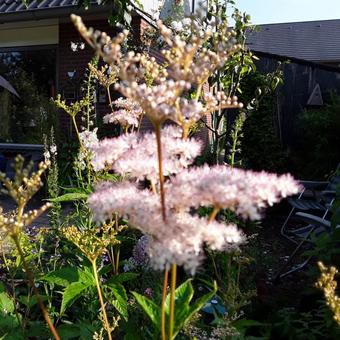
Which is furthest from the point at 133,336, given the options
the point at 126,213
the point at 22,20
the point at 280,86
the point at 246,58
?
the point at 22,20

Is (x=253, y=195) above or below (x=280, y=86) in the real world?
below

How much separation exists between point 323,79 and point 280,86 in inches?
27.2

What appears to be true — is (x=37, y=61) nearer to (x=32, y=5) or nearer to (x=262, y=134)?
(x=32, y=5)

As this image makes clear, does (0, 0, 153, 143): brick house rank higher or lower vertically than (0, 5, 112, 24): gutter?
lower

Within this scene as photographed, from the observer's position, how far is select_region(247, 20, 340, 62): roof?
1023 inches

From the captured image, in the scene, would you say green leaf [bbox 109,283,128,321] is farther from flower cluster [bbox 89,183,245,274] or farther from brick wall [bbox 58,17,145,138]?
brick wall [bbox 58,17,145,138]

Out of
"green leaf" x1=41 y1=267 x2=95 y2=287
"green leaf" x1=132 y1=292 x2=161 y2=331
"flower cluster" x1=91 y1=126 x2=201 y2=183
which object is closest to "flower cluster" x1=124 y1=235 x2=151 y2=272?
"green leaf" x1=41 y1=267 x2=95 y2=287

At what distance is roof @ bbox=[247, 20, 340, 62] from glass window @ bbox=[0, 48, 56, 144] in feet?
61.9

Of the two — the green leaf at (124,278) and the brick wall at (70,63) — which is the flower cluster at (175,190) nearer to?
the green leaf at (124,278)

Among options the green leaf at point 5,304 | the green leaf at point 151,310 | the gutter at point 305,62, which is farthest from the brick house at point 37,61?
the green leaf at point 151,310

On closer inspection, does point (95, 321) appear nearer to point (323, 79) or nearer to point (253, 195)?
point (253, 195)

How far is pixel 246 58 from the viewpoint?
13.8ft

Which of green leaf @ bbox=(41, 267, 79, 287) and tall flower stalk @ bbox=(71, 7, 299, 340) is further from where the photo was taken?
green leaf @ bbox=(41, 267, 79, 287)

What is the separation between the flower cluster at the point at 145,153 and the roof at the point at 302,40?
25.4 m
